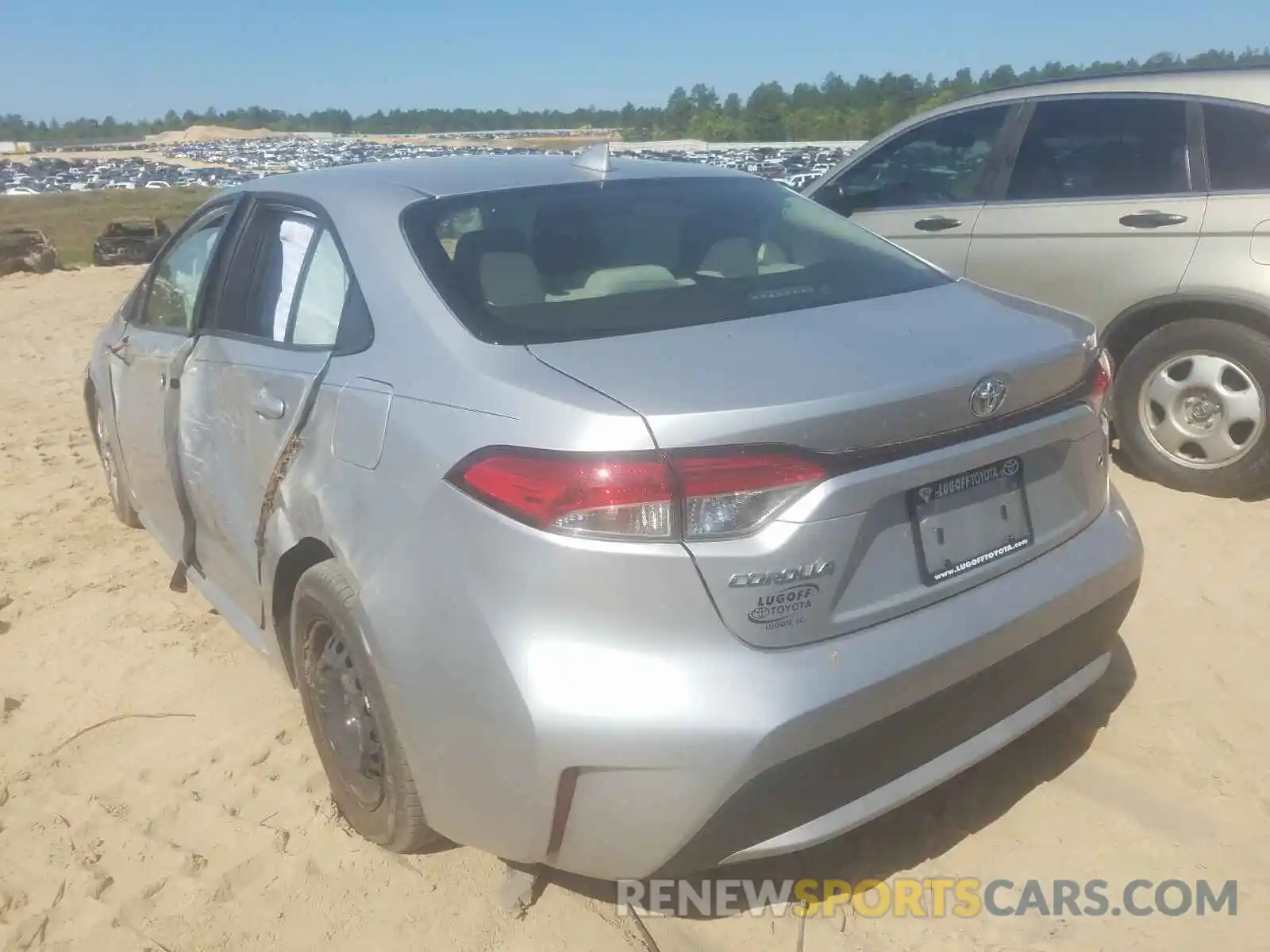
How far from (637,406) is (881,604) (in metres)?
0.63

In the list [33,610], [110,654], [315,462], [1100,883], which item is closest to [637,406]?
[315,462]

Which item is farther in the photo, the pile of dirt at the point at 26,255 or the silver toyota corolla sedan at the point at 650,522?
the pile of dirt at the point at 26,255

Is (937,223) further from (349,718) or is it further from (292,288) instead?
(349,718)

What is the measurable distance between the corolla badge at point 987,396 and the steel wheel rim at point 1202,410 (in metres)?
2.95

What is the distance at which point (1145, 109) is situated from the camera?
4.99m

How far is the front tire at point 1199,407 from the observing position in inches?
179

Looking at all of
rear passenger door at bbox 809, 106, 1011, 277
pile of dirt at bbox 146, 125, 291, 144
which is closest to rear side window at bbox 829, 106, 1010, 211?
rear passenger door at bbox 809, 106, 1011, 277

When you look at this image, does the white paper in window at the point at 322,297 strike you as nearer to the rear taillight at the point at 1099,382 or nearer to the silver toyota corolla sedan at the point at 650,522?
the silver toyota corolla sedan at the point at 650,522

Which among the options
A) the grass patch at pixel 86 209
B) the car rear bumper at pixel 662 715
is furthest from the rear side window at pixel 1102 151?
the grass patch at pixel 86 209

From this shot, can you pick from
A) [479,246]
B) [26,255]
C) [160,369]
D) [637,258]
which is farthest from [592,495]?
[26,255]

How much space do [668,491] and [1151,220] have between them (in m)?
3.87

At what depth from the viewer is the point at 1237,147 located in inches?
183

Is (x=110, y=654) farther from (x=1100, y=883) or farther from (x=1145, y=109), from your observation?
(x=1145, y=109)

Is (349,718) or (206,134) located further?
(206,134)
